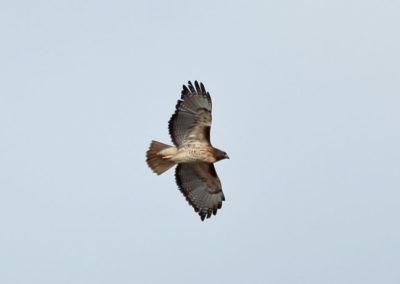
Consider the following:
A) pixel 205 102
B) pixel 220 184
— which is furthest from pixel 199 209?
pixel 205 102

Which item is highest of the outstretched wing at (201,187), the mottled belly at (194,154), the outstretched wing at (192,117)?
the outstretched wing at (192,117)

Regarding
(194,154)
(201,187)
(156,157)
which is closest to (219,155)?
(194,154)

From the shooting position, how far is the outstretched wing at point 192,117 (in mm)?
24562

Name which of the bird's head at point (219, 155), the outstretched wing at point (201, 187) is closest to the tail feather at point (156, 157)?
the outstretched wing at point (201, 187)

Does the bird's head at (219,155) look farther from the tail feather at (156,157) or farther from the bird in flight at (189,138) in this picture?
the tail feather at (156,157)

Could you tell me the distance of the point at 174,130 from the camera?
2477 centimetres

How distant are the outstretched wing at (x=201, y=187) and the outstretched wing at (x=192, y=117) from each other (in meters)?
0.67

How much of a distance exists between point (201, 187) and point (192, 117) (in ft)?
5.13

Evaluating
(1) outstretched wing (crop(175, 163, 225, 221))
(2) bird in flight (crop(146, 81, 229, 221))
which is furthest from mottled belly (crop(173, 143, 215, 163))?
(1) outstretched wing (crop(175, 163, 225, 221))

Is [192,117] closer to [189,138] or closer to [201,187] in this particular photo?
[189,138]

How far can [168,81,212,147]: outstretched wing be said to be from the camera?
80.6ft

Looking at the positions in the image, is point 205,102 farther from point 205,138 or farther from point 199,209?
point 199,209

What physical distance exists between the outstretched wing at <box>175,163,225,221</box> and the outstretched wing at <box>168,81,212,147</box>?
0.67m

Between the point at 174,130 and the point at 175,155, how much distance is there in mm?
489
